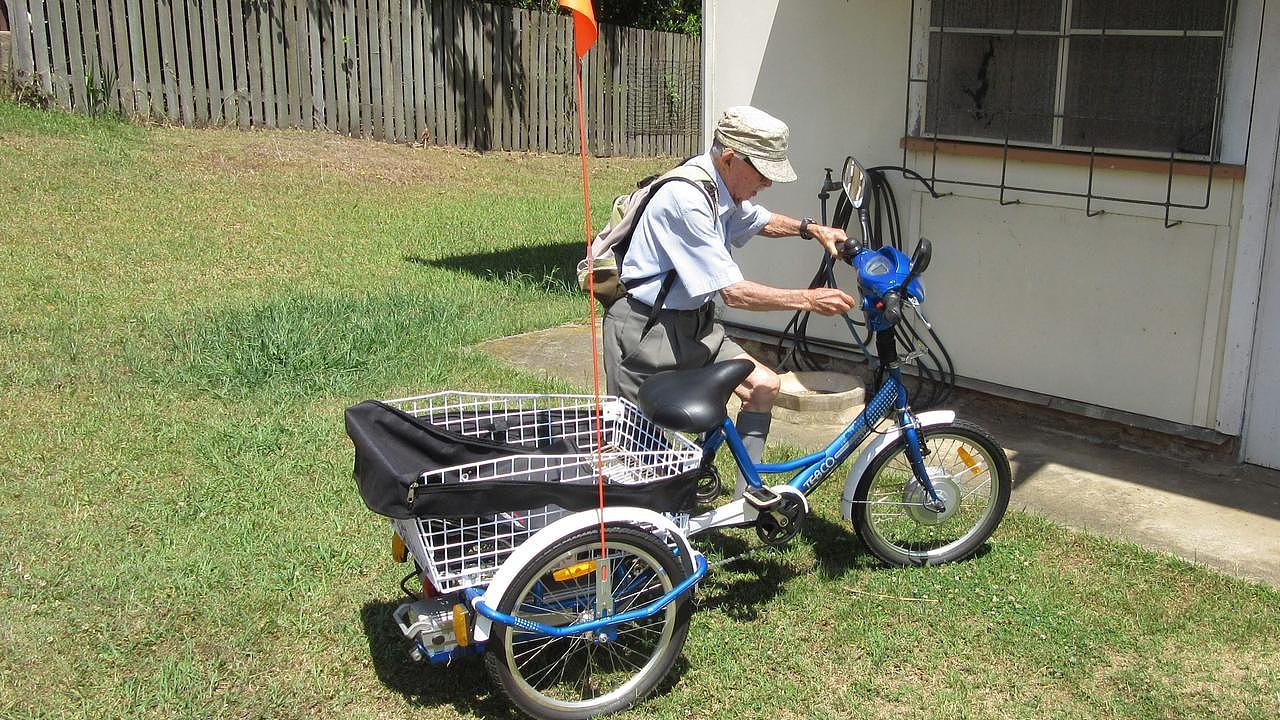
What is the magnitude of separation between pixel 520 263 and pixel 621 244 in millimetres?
5578

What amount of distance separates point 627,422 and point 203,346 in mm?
3797

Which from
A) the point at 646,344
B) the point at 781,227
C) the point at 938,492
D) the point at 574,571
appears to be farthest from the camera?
the point at 781,227

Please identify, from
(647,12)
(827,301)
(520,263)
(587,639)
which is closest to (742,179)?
(827,301)

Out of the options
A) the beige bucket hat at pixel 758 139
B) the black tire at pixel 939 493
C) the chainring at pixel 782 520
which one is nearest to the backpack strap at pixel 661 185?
the beige bucket hat at pixel 758 139

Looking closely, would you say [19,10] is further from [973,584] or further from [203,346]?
[973,584]

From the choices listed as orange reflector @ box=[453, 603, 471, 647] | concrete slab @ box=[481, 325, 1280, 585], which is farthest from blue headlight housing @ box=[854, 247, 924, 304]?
orange reflector @ box=[453, 603, 471, 647]

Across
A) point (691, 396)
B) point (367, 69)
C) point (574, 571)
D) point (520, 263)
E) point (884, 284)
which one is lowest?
point (520, 263)

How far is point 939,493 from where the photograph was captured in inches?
174

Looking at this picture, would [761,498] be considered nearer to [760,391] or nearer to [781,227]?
[760,391]

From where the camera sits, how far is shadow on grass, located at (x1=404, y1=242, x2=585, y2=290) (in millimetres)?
9234

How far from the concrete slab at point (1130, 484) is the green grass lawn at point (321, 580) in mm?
270

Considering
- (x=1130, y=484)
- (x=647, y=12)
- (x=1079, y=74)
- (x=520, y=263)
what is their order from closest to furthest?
(x=1130, y=484) → (x=1079, y=74) → (x=520, y=263) → (x=647, y=12)

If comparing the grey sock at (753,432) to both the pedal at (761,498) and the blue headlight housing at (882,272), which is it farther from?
the blue headlight housing at (882,272)

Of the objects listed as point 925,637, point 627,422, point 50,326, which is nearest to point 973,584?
point 925,637
